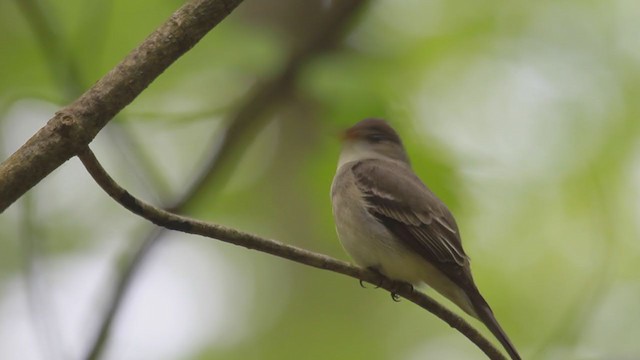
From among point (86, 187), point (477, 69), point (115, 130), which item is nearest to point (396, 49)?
point (477, 69)

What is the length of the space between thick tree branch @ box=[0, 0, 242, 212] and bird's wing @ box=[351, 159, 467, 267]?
2329 millimetres

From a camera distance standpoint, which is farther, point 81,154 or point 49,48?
point 49,48

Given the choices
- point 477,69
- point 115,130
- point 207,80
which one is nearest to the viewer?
point 115,130

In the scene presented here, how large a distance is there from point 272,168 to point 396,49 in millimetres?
1106

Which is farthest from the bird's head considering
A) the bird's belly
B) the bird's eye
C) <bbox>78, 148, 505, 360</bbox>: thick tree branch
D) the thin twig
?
<bbox>78, 148, 505, 360</bbox>: thick tree branch

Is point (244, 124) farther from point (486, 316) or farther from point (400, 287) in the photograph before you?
point (486, 316)

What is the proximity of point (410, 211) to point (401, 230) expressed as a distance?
161 mm

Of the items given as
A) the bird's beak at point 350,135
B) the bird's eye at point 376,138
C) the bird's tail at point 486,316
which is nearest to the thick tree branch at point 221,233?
the bird's tail at point 486,316

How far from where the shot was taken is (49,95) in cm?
402

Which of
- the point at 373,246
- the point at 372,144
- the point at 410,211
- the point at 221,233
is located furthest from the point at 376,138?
the point at 221,233

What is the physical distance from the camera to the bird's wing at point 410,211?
458cm

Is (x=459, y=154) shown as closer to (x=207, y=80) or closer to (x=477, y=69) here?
(x=477, y=69)

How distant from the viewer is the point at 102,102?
2467mm

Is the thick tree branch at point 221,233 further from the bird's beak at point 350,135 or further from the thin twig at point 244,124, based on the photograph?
the bird's beak at point 350,135
